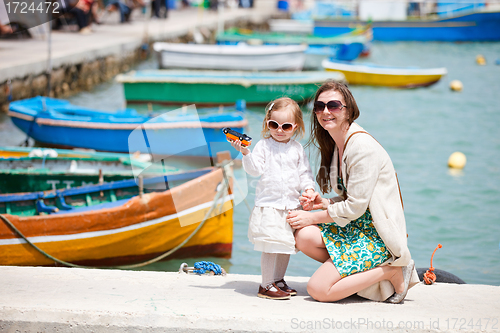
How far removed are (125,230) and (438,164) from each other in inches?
252

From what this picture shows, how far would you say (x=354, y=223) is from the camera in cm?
263

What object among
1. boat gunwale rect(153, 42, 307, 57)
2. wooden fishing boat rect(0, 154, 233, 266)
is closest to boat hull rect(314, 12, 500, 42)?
boat gunwale rect(153, 42, 307, 57)

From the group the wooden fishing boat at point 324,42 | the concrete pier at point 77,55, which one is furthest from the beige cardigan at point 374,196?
the wooden fishing boat at point 324,42

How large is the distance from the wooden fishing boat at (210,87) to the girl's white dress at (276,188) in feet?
30.6

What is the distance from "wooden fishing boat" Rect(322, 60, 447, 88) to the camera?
1537 cm

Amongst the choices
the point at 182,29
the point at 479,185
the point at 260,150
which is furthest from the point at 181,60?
the point at 260,150

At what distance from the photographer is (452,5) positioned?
1332 inches

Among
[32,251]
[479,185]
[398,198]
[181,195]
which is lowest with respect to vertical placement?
[479,185]

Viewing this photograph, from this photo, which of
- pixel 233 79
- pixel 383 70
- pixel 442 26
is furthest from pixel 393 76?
pixel 442 26

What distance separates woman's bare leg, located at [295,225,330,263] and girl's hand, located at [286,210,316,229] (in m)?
0.04

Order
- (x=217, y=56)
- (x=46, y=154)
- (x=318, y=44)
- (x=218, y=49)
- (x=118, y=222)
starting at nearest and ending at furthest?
(x=118, y=222) → (x=46, y=154) → (x=217, y=56) → (x=218, y=49) → (x=318, y=44)

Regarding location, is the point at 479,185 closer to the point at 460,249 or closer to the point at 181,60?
the point at 460,249

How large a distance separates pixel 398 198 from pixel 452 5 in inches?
1398

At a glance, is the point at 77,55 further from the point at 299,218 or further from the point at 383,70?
the point at 299,218
